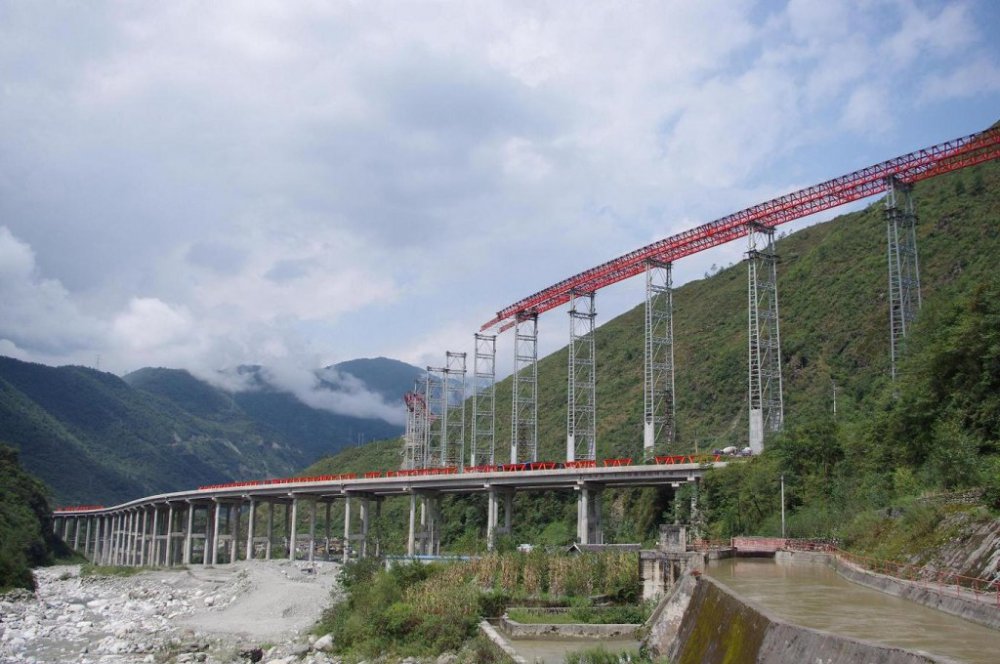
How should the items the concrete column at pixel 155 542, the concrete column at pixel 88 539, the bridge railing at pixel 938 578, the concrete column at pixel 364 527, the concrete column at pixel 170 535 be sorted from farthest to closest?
the concrete column at pixel 88 539
the concrete column at pixel 155 542
the concrete column at pixel 170 535
the concrete column at pixel 364 527
the bridge railing at pixel 938 578

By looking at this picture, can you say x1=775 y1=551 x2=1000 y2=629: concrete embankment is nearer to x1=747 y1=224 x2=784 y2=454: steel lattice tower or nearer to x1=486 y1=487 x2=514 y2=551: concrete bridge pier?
x1=747 y1=224 x2=784 y2=454: steel lattice tower

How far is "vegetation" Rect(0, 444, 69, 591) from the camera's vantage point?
87.2 metres

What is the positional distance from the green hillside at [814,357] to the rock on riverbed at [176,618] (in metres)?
21.2

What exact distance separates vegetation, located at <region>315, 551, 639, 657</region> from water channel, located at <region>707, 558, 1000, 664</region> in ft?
26.8

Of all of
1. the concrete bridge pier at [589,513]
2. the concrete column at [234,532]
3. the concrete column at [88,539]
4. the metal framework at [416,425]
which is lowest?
the concrete column at [88,539]

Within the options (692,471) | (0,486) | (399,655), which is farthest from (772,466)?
(0,486)

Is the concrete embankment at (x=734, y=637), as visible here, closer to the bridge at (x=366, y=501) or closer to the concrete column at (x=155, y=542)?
the bridge at (x=366, y=501)

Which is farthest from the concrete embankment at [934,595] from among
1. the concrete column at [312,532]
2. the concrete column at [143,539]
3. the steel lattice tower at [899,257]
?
the concrete column at [143,539]

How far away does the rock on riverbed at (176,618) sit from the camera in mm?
36906

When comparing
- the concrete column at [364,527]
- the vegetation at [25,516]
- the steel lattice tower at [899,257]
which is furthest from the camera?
the vegetation at [25,516]

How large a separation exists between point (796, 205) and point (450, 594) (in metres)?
30.4

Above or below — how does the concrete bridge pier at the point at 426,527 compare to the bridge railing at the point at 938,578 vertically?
below

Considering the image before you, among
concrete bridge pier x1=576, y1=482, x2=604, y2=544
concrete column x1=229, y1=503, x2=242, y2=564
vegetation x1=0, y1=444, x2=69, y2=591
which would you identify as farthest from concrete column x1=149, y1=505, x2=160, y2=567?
Answer: concrete bridge pier x1=576, y1=482, x2=604, y2=544

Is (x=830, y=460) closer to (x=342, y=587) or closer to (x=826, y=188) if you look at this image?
(x=826, y=188)
